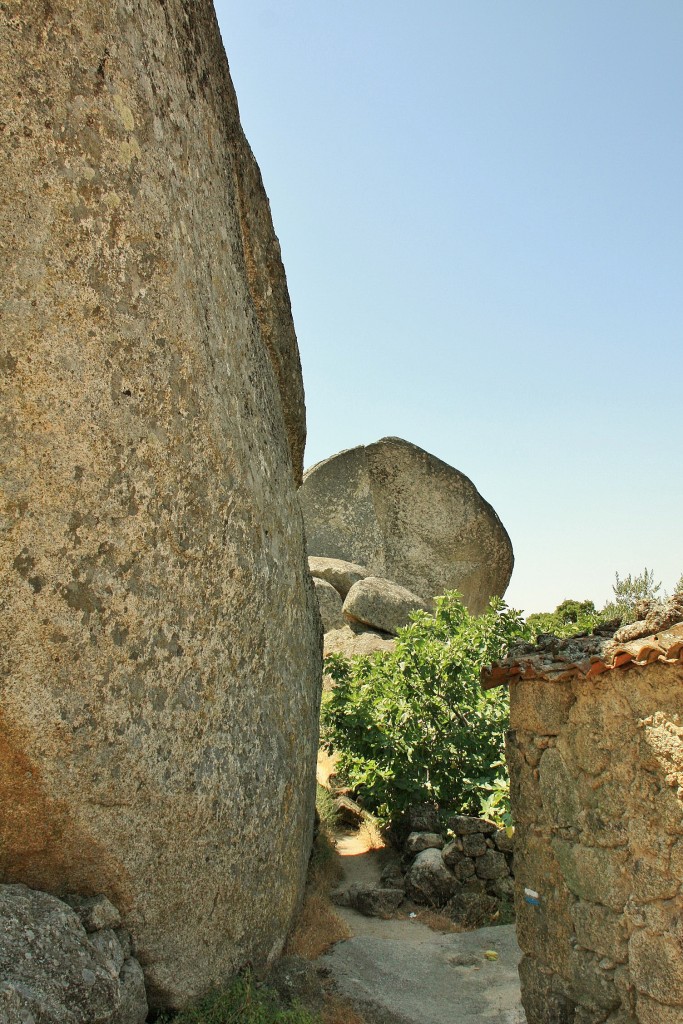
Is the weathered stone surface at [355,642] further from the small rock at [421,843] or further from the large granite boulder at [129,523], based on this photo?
the large granite boulder at [129,523]

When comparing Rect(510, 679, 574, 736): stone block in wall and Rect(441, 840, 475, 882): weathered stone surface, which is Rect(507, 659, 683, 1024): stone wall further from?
Rect(441, 840, 475, 882): weathered stone surface

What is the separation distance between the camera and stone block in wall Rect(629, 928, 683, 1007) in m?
3.71

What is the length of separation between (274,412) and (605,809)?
3.47m

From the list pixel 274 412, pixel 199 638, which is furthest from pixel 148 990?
pixel 274 412

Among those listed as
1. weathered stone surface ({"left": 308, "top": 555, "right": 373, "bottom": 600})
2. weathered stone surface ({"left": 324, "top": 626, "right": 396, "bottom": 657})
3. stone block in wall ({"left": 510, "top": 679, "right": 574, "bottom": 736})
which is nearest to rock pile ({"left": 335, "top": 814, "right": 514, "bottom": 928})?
stone block in wall ({"left": 510, "top": 679, "right": 574, "bottom": 736})

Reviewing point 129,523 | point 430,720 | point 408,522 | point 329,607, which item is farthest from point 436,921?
point 408,522

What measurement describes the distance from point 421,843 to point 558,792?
4.00 meters

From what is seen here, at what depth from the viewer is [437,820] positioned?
8.36 m

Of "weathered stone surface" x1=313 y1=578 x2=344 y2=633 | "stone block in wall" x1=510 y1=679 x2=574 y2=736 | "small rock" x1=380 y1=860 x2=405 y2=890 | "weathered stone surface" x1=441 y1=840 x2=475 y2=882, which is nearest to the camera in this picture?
"stone block in wall" x1=510 y1=679 x2=574 y2=736

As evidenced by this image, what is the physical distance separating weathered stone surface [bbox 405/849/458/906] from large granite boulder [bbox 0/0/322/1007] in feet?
8.60

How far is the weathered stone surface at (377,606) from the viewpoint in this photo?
1404 centimetres

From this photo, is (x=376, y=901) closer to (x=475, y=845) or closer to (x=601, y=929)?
(x=475, y=845)

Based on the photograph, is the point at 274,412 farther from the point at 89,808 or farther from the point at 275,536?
the point at 89,808

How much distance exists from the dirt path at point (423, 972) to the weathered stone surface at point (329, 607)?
7299 mm
